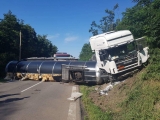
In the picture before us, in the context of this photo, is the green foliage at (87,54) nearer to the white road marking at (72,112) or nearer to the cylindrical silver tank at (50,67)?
the cylindrical silver tank at (50,67)

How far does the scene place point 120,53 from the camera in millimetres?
11094

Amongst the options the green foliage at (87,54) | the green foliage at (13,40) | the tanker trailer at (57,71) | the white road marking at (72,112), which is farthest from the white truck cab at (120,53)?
the green foliage at (87,54)

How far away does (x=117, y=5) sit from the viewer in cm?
4838

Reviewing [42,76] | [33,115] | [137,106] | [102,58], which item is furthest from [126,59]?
[42,76]

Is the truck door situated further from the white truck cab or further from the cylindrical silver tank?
the cylindrical silver tank

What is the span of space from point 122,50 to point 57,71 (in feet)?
24.0

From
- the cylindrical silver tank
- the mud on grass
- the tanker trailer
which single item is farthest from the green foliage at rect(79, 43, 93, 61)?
the mud on grass

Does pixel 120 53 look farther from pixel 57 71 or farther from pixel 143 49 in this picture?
pixel 57 71

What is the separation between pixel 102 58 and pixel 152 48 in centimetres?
309

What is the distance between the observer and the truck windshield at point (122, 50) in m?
11.0

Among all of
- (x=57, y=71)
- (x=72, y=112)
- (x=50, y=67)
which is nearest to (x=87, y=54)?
(x=50, y=67)

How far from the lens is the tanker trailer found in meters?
13.5

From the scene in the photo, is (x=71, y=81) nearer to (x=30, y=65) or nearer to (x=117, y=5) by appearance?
(x=30, y=65)

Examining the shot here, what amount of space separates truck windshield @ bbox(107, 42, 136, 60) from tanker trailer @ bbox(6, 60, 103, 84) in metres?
2.36
